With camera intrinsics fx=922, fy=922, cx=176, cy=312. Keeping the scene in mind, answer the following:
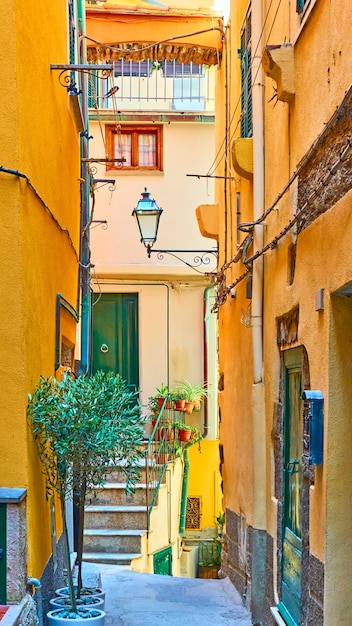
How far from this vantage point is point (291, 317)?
6.98 meters

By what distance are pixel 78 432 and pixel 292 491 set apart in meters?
1.88

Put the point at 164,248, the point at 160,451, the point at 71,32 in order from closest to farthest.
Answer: the point at 71,32, the point at 160,451, the point at 164,248

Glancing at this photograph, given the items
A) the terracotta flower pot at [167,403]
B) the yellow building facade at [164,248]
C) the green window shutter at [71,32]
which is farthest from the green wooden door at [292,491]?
the yellow building facade at [164,248]

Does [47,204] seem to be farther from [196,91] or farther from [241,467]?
[196,91]

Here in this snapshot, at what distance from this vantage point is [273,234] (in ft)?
25.4

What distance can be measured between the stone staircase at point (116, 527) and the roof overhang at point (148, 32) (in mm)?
5504

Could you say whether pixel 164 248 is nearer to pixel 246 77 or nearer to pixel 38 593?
pixel 246 77

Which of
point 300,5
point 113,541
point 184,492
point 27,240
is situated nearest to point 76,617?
point 27,240

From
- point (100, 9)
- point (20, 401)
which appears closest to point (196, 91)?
point (100, 9)

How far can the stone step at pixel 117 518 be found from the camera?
1159 cm

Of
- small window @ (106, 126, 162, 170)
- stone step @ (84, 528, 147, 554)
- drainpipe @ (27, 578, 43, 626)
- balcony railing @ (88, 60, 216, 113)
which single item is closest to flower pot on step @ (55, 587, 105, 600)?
drainpipe @ (27, 578, 43, 626)

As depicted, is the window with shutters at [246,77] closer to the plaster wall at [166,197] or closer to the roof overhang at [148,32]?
the roof overhang at [148,32]

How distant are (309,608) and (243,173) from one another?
441 cm

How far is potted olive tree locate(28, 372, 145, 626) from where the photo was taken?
5891 mm
